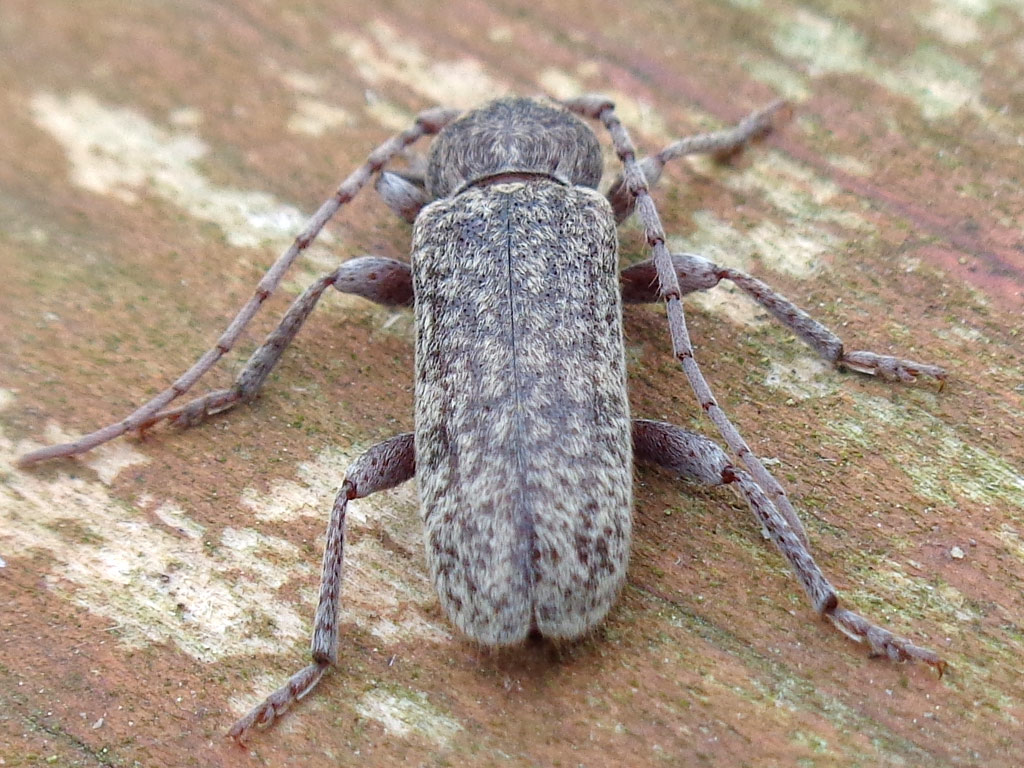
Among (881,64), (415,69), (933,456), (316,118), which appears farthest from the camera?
(415,69)

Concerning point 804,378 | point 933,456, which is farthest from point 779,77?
point 933,456

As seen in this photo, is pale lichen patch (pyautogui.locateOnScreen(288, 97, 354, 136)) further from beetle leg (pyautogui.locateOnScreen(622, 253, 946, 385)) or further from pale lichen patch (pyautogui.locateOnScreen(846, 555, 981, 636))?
pale lichen patch (pyautogui.locateOnScreen(846, 555, 981, 636))

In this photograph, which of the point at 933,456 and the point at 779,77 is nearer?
the point at 933,456

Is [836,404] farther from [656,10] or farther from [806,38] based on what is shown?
[656,10]

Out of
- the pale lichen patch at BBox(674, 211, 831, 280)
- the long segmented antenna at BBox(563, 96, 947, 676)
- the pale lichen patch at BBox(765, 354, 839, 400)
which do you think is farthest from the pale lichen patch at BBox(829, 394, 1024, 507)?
the pale lichen patch at BBox(674, 211, 831, 280)

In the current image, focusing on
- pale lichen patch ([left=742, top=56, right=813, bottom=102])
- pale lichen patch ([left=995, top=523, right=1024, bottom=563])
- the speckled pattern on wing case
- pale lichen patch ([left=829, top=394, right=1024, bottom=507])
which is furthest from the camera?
pale lichen patch ([left=742, top=56, right=813, bottom=102])

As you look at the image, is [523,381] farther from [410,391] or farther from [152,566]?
[152,566]
